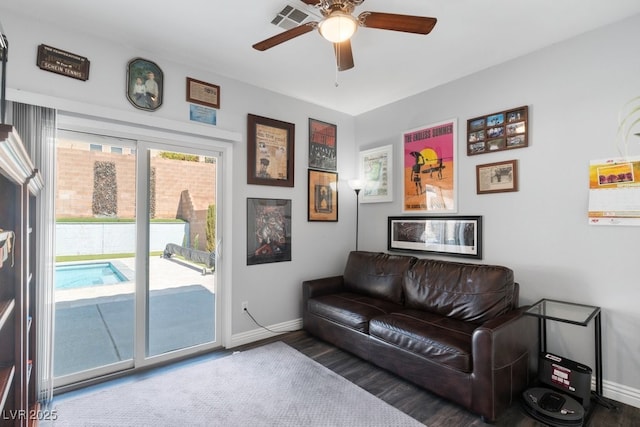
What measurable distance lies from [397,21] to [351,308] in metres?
2.28

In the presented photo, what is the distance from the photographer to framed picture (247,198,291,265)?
3279 millimetres

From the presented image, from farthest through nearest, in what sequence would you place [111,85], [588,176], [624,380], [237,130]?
1. [237,130]
2. [111,85]
3. [588,176]
4. [624,380]

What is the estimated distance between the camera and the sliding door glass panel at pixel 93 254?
2.40m

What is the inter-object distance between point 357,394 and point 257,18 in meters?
2.78

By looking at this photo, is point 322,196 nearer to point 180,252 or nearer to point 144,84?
point 180,252

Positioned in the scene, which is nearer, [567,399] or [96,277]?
[567,399]

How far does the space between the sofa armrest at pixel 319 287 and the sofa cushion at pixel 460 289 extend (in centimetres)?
82

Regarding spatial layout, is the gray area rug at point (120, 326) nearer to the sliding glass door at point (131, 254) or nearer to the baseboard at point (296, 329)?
the sliding glass door at point (131, 254)

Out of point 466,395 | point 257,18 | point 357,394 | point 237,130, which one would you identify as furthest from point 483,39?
point 357,394

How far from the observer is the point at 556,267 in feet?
8.18

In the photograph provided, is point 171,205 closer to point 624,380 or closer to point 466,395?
point 466,395

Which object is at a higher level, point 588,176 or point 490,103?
point 490,103

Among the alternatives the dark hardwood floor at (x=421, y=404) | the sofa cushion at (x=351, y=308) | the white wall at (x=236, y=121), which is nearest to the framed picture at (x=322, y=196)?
the white wall at (x=236, y=121)

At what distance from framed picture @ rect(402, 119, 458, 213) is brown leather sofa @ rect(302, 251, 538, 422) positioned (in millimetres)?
628
